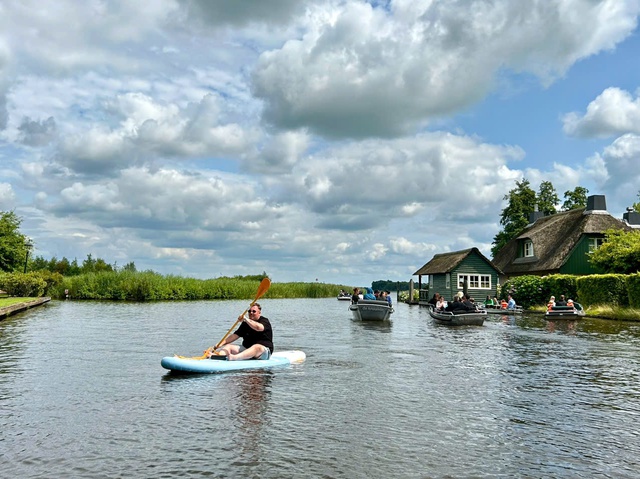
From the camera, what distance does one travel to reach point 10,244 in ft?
189

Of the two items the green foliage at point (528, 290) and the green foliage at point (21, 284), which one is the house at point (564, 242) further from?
the green foliage at point (21, 284)

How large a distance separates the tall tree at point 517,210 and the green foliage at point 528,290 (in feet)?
65.6

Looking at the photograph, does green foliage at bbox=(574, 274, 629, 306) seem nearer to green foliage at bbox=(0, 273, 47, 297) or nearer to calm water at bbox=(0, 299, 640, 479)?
calm water at bbox=(0, 299, 640, 479)

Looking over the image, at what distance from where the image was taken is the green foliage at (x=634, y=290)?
1316 inches

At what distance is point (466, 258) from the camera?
168 ft

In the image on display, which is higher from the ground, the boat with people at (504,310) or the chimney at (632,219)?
the chimney at (632,219)

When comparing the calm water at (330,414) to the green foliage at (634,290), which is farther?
the green foliage at (634,290)

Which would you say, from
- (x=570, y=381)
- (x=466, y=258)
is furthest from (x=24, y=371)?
(x=466, y=258)

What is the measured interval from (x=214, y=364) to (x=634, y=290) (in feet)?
92.6

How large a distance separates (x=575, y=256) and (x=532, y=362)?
107 ft

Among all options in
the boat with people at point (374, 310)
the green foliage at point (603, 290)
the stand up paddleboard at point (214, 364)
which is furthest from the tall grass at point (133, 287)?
the stand up paddleboard at point (214, 364)

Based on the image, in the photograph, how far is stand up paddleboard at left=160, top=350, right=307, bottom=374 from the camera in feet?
46.2

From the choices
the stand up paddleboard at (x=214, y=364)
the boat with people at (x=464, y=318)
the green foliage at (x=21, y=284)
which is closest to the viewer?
the stand up paddleboard at (x=214, y=364)

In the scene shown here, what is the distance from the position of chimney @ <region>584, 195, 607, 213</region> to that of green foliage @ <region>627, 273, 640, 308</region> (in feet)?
54.5
